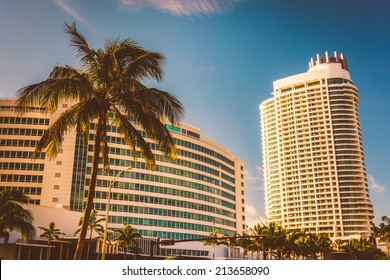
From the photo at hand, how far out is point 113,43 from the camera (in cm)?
1750

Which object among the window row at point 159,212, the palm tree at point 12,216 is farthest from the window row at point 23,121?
the palm tree at point 12,216

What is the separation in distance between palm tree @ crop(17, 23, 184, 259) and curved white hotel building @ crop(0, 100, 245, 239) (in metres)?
71.4

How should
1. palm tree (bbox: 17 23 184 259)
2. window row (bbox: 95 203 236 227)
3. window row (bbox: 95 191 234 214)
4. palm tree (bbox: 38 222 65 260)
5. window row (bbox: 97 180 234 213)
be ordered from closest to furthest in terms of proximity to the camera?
palm tree (bbox: 17 23 184 259) < palm tree (bbox: 38 222 65 260) < window row (bbox: 95 203 236 227) < window row (bbox: 95 191 234 214) < window row (bbox: 97 180 234 213)

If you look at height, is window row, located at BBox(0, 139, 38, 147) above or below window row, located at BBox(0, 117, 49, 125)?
below

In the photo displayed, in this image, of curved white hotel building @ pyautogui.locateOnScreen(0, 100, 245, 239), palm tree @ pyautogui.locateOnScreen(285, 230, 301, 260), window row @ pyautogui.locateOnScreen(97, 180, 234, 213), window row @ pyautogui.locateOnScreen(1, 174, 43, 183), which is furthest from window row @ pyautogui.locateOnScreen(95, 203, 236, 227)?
palm tree @ pyautogui.locateOnScreen(285, 230, 301, 260)

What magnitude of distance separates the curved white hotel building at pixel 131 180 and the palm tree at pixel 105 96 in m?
71.4

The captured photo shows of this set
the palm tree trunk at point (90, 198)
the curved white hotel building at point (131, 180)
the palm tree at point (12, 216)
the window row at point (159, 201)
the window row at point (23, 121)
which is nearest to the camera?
the palm tree trunk at point (90, 198)

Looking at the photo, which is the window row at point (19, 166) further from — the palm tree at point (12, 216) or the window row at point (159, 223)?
the palm tree at point (12, 216)

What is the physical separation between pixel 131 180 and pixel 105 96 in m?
91.1

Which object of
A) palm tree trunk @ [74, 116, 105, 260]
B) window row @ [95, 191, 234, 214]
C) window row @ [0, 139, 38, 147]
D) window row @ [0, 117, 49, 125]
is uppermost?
window row @ [0, 117, 49, 125]

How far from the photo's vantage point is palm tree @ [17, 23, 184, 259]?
652 inches

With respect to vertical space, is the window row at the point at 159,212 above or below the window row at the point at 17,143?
below

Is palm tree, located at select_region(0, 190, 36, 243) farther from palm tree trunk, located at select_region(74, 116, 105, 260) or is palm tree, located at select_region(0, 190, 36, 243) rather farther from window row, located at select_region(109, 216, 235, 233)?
window row, located at select_region(109, 216, 235, 233)

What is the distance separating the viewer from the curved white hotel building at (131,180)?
98.0 metres
